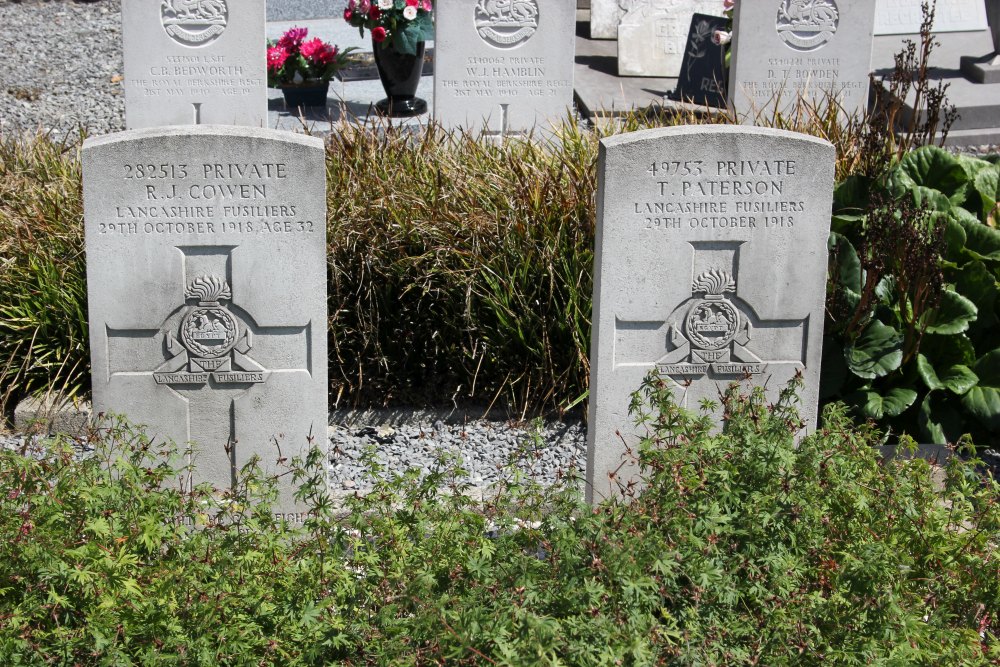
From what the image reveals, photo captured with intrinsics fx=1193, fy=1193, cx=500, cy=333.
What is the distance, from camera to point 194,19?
26.7 ft

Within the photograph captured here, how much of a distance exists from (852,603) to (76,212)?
4199 mm

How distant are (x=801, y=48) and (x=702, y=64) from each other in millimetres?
2127

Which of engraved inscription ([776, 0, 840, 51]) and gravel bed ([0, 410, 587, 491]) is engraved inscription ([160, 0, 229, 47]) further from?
engraved inscription ([776, 0, 840, 51])

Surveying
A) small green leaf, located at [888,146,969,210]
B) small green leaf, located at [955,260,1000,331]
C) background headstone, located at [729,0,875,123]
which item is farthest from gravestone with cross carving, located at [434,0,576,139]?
small green leaf, located at [955,260,1000,331]

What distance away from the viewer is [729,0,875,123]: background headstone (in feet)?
28.9

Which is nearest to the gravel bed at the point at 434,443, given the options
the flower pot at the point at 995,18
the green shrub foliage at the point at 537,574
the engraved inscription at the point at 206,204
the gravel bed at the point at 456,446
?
the gravel bed at the point at 456,446

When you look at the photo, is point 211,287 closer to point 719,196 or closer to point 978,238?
point 719,196

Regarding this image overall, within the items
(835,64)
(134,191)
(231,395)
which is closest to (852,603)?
(231,395)

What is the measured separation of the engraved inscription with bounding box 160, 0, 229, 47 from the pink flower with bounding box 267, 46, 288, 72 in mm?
2498

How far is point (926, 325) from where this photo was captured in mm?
A: 5012

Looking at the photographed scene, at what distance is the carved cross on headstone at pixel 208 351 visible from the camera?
4.21 m

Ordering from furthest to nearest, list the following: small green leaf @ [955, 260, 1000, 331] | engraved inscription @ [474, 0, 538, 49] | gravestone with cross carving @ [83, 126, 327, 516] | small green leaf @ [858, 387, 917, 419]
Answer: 1. engraved inscription @ [474, 0, 538, 49]
2. small green leaf @ [955, 260, 1000, 331]
3. small green leaf @ [858, 387, 917, 419]
4. gravestone with cross carving @ [83, 126, 327, 516]

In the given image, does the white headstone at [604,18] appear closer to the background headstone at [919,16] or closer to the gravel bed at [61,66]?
the background headstone at [919,16]

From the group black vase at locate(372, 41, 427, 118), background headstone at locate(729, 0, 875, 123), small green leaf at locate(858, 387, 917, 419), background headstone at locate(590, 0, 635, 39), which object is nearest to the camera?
small green leaf at locate(858, 387, 917, 419)
